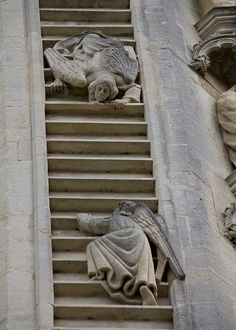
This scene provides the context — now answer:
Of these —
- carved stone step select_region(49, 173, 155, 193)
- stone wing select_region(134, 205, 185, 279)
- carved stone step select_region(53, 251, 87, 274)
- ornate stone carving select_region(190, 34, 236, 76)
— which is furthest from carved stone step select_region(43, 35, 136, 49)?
carved stone step select_region(53, 251, 87, 274)

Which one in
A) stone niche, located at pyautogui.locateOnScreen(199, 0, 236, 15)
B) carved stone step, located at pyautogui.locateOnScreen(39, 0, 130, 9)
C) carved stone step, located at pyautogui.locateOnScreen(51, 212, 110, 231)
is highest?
stone niche, located at pyautogui.locateOnScreen(199, 0, 236, 15)

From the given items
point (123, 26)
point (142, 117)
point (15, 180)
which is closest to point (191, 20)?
point (123, 26)

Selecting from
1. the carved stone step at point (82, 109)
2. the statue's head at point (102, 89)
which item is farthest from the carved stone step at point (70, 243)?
the statue's head at point (102, 89)

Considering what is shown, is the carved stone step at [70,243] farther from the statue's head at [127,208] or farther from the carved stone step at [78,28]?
the carved stone step at [78,28]

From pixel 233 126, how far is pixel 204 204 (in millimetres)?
1454

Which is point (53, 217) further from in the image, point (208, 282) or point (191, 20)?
point (191, 20)

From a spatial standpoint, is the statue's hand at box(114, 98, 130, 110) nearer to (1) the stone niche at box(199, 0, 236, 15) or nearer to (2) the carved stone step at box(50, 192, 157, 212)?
(2) the carved stone step at box(50, 192, 157, 212)

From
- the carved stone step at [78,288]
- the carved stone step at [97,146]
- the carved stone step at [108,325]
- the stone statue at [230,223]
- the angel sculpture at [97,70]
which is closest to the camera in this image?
the carved stone step at [108,325]

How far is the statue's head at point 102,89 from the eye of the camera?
57.9ft

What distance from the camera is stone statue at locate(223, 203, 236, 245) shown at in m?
16.6

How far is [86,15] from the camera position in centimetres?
1912

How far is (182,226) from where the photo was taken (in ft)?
53.5

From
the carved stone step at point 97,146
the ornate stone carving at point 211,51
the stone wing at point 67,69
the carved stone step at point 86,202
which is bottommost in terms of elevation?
the carved stone step at point 86,202

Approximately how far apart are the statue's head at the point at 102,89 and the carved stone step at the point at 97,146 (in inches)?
22.8
